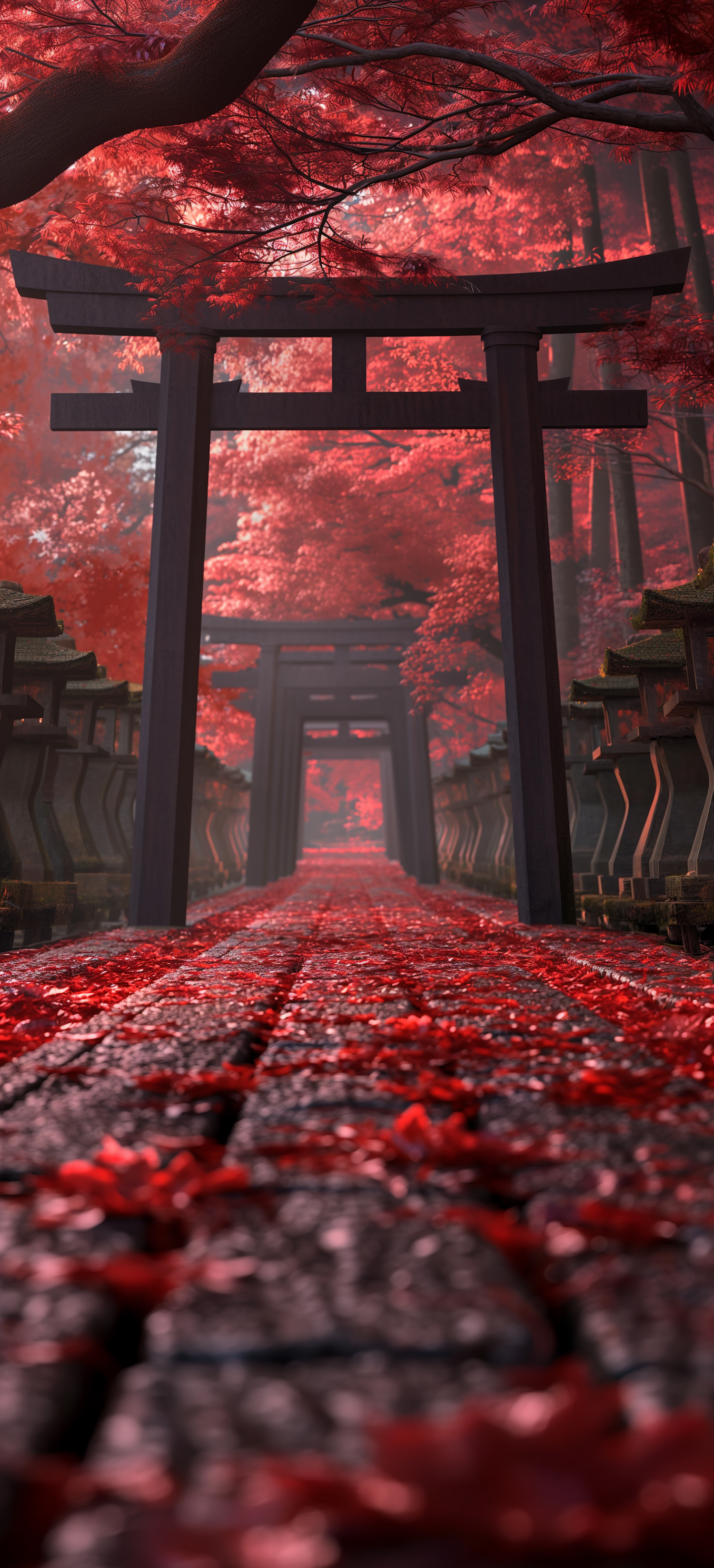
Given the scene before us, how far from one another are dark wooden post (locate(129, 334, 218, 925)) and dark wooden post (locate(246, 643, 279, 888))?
380 inches

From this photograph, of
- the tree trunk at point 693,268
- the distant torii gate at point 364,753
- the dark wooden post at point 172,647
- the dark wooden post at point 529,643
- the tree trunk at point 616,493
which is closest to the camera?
the dark wooden post at point 529,643

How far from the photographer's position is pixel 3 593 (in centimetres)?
725

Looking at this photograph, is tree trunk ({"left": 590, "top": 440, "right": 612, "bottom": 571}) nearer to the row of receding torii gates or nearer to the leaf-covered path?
the row of receding torii gates

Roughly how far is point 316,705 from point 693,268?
11327 millimetres

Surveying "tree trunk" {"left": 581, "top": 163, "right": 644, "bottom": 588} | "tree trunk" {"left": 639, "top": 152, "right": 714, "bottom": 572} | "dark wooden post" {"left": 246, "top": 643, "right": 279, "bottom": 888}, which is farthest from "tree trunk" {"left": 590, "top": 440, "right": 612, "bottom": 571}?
"dark wooden post" {"left": 246, "top": 643, "right": 279, "bottom": 888}

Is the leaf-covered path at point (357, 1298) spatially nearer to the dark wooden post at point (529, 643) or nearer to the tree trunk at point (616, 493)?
the dark wooden post at point (529, 643)

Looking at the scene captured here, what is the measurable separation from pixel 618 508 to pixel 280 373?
9.38 meters

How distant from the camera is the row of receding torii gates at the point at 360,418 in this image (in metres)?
7.12

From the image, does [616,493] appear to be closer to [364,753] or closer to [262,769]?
[262,769]

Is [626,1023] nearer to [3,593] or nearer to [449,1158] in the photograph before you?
[449,1158]

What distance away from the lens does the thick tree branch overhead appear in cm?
451

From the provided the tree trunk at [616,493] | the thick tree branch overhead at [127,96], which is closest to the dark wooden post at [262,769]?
the tree trunk at [616,493]

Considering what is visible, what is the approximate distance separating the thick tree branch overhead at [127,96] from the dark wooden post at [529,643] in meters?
2.97

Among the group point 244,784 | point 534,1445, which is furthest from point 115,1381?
point 244,784
